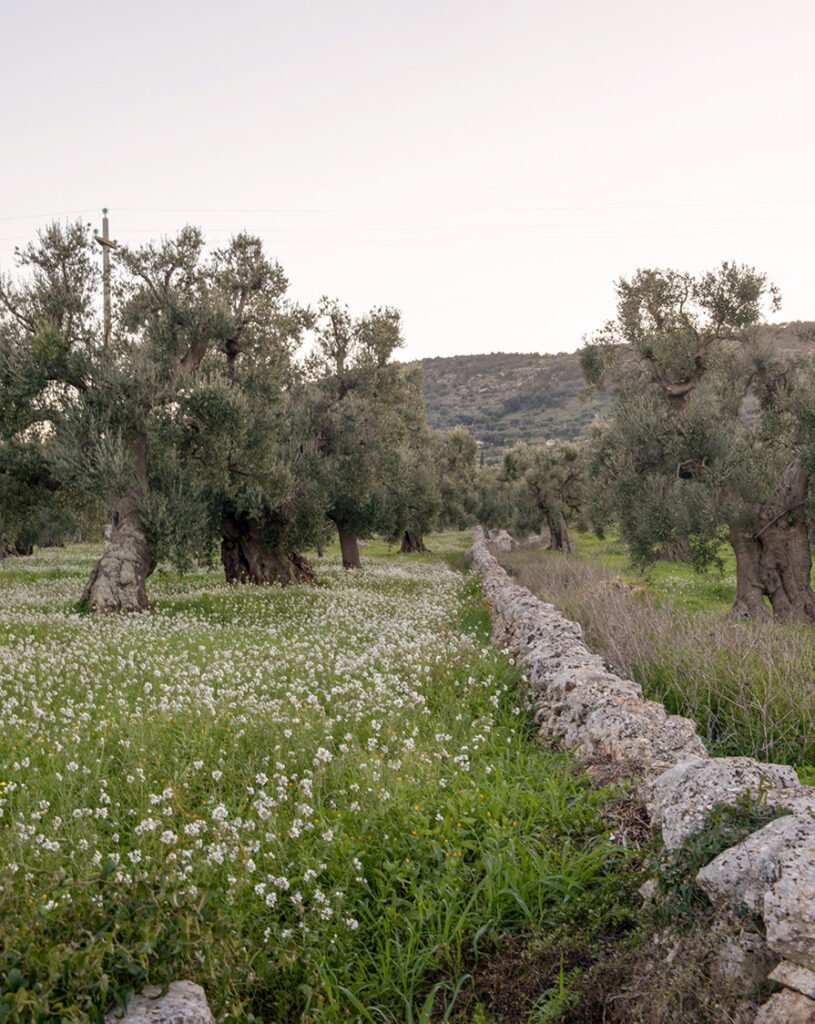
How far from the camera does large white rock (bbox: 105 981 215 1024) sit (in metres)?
3.06

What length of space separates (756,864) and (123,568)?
1694 cm

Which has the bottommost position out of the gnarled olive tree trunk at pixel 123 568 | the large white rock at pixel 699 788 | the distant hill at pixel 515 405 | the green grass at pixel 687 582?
the green grass at pixel 687 582

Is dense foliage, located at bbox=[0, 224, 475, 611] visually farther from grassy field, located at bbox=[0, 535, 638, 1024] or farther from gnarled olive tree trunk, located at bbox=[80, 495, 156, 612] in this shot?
grassy field, located at bbox=[0, 535, 638, 1024]

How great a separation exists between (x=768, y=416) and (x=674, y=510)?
5286 mm

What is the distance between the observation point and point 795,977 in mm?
3057

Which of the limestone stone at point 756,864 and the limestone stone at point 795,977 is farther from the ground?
the limestone stone at point 756,864

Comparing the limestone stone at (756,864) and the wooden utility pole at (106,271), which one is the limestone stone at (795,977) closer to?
the limestone stone at (756,864)

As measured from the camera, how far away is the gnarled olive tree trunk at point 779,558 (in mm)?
18562

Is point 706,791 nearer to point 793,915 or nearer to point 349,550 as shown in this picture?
point 793,915

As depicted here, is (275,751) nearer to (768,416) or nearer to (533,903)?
(533,903)

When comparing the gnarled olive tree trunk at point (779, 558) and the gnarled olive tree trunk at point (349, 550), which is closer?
the gnarled olive tree trunk at point (779, 558)

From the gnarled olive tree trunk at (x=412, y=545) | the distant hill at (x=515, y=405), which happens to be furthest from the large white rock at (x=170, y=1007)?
the distant hill at (x=515, y=405)

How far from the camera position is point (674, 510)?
19031 millimetres

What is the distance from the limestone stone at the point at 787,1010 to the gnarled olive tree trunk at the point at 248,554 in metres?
22.2
